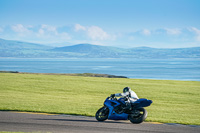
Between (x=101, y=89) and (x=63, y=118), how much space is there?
15731 mm

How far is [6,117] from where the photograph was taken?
13656 mm

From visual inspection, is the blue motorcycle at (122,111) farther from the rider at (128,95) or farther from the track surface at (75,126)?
the track surface at (75,126)

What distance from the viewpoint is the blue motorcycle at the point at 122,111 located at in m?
12.2

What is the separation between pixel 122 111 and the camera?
41.8 feet

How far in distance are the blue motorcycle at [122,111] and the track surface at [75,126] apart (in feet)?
0.73

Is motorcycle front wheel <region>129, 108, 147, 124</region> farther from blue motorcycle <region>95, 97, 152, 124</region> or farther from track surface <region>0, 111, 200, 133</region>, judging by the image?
track surface <region>0, 111, 200, 133</region>

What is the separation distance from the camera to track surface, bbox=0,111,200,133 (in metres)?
11.1

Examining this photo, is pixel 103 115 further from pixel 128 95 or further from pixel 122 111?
pixel 128 95

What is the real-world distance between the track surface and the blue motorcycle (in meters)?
0.22

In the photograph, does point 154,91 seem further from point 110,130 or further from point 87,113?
point 110,130

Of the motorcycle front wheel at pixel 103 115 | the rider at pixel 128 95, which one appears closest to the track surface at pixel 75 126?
the motorcycle front wheel at pixel 103 115

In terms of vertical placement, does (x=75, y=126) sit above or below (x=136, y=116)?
below

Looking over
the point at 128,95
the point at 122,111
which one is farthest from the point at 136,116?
the point at 128,95

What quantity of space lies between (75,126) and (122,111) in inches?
81.8
